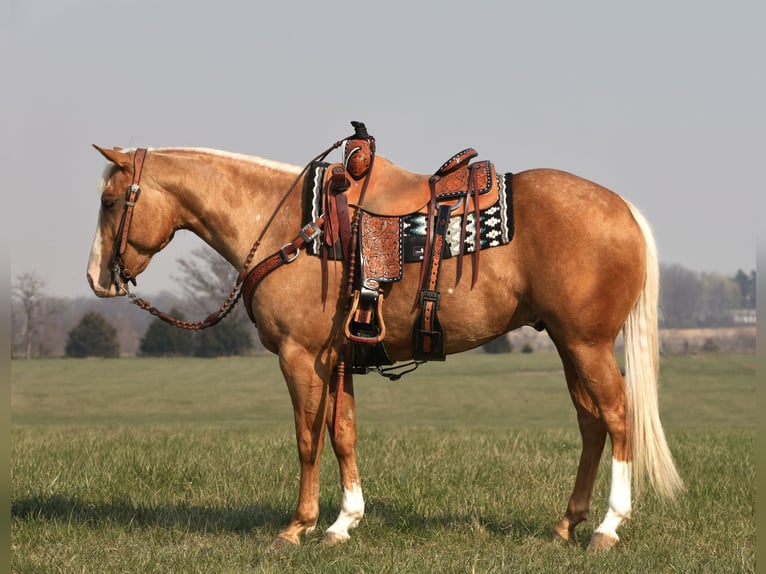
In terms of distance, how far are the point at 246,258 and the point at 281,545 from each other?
1.95 meters

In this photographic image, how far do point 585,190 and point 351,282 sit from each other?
1.64m

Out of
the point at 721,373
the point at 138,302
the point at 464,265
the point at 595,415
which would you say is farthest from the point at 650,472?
the point at 721,373

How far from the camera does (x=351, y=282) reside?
18.4 ft

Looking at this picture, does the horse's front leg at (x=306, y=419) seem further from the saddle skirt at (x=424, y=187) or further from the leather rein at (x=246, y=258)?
the saddle skirt at (x=424, y=187)

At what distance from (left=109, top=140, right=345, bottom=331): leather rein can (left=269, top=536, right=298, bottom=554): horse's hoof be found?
151cm

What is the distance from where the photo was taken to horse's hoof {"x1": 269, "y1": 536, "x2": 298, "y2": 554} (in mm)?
5561

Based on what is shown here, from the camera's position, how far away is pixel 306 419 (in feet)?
19.0

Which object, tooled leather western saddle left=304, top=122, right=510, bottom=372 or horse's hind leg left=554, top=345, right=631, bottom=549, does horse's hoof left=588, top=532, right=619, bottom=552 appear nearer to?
horse's hind leg left=554, top=345, right=631, bottom=549

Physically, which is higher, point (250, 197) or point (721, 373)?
point (250, 197)

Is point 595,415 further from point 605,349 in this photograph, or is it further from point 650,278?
point 650,278

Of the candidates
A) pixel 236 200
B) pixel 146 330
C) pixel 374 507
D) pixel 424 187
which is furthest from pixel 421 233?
pixel 146 330

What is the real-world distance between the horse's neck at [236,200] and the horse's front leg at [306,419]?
2.84ft

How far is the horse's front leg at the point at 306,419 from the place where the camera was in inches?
225

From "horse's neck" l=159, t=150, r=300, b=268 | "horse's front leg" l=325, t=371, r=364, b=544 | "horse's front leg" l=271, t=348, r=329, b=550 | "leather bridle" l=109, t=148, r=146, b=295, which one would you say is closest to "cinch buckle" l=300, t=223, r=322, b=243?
"horse's neck" l=159, t=150, r=300, b=268
